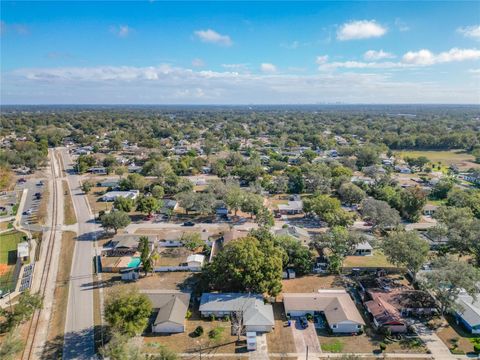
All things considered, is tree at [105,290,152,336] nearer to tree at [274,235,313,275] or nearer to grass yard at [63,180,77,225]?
tree at [274,235,313,275]

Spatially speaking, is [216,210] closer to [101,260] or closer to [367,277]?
[101,260]

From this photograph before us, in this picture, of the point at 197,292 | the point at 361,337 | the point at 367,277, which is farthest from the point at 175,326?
the point at 367,277

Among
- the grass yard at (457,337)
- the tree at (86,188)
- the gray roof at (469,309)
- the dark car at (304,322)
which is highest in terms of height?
the tree at (86,188)

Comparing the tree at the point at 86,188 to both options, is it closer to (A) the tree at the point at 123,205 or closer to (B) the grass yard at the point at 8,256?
(A) the tree at the point at 123,205

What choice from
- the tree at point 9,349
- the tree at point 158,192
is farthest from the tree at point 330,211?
the tree at point 9,349

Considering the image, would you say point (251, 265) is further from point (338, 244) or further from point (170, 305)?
point (338, 244)
